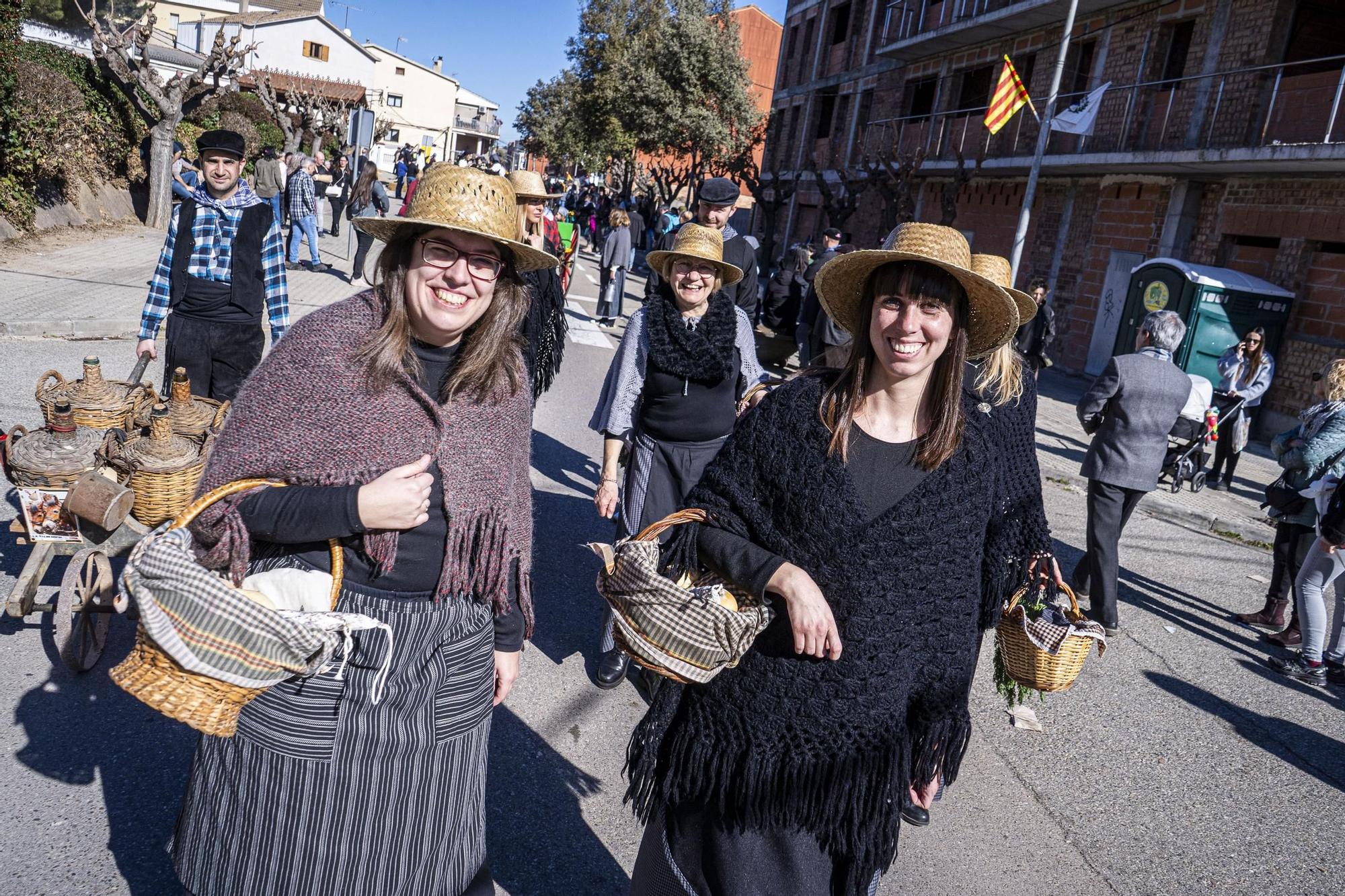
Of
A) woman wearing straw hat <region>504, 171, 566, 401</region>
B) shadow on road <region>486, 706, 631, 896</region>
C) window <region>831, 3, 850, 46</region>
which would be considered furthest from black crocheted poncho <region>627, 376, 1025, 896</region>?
window <region>831, 3, 850, 46</region>

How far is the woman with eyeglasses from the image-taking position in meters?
10.1

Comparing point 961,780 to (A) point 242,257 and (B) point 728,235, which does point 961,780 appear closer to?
(A) point 242,257

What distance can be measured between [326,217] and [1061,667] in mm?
27991

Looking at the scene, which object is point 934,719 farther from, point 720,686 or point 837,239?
point 837,239

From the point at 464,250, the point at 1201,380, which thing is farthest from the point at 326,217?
the point at 464,250

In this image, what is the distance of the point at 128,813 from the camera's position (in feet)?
9.65

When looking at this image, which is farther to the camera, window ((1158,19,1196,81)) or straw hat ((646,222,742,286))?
window ((1158,19,1196,81))

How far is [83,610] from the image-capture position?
11.7 feet

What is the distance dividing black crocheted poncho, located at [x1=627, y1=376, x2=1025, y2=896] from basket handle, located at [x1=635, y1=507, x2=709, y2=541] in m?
0.03

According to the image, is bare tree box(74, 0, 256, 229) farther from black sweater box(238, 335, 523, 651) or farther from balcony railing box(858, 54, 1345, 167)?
black sweater box(238, 335, 523, 651)

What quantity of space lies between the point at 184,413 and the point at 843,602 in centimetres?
310

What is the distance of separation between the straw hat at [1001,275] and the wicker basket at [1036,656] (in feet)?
2.31

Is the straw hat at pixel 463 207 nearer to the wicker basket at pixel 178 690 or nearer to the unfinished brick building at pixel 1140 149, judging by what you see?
the wicker basket at pixel 178 690

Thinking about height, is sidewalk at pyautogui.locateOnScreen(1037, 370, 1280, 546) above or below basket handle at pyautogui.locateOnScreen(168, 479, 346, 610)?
below
